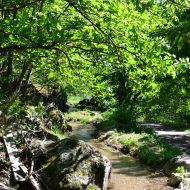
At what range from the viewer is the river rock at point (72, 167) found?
10.1 meters

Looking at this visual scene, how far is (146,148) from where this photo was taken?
17406 millimetres

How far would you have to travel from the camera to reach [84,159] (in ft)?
35.8

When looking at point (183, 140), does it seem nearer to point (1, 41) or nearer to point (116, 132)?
point (116, 132)

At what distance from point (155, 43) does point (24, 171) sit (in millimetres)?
5859

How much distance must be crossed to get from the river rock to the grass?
5.00 m

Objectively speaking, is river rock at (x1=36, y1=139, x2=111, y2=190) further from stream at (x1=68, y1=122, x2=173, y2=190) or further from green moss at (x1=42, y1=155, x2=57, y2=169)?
stream at (x1=68, y1=122, x2=173, y2=190)

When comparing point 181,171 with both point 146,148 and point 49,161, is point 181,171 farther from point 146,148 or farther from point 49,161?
point 49,161

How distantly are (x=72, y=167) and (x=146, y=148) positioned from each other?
7.71 metres

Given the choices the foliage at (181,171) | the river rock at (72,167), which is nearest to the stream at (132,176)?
the foliage at (181,171)

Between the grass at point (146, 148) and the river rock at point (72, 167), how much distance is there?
5.00 m

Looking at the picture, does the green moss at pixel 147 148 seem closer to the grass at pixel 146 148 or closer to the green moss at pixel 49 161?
the grass at pixel 146 148

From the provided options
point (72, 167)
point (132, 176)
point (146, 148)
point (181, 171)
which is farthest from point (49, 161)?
point (146, 148)

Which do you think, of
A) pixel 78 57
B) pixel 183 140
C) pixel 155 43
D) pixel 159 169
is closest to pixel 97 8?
pixel 155 43

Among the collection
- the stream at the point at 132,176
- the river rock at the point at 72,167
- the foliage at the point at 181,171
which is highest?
the river rock at the point at 72,167
